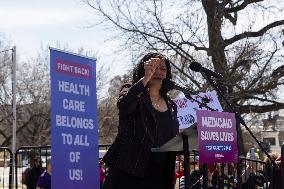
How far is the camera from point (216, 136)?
3.98 m

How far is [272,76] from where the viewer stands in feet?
53.4

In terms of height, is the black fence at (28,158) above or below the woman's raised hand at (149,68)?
below

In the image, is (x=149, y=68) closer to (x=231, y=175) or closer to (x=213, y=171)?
(x=213, y=171)

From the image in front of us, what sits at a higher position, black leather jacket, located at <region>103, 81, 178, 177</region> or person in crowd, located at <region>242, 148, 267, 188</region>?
black leather jacket, located at <region>103, 81, 178, 177</region>

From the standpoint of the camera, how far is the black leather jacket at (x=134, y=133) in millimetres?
4129

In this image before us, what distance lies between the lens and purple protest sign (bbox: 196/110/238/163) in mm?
3891

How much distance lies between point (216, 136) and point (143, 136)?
21.7 inches

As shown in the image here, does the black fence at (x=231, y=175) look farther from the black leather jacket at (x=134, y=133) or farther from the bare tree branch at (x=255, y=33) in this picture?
the bare tree branch at (x=255, y=33)

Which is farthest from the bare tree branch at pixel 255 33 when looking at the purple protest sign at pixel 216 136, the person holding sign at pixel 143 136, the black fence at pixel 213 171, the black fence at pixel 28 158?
the purple protest sign at pixel 216 136

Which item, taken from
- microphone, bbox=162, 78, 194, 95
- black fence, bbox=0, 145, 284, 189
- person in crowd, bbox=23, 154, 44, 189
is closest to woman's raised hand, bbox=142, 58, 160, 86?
microphone, bbox=162, 78, 194, 95

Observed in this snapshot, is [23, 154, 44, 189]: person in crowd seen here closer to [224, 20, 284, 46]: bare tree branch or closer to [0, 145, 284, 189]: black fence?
[0, 145, 284, 189]: black fence

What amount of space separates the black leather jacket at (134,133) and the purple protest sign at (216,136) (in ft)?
1.45

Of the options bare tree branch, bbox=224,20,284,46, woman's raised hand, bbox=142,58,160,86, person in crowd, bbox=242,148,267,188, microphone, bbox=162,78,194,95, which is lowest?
person in crowd, bbox=242,148,267,188

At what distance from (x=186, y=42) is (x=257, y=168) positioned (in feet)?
27.6
